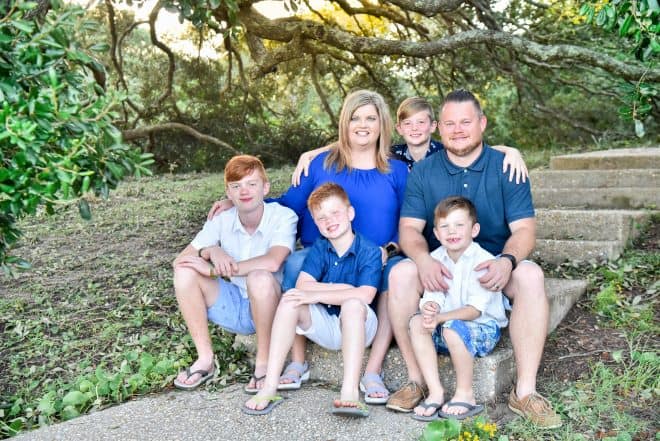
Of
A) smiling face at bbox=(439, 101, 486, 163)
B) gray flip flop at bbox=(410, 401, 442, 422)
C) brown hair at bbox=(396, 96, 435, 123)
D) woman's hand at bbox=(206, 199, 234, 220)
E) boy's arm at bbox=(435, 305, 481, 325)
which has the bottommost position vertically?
gray flip flop at bbox=(410, 401, 442, 422)

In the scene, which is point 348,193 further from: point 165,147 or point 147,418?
point 165,147

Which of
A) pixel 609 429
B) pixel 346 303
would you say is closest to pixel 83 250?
pixel 346 303

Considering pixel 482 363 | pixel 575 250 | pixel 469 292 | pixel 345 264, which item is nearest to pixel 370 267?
pixel 345 264

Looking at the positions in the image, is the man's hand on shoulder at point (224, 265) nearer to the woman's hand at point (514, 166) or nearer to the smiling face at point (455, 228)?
the smiling face at point (455, 228)

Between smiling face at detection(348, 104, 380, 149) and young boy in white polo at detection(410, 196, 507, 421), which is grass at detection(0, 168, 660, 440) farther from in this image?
smiling face at detection(348, 104, 380, 149)

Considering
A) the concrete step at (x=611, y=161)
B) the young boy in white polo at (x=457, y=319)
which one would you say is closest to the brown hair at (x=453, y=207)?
the young boy in white polo at (x=457, y=319)

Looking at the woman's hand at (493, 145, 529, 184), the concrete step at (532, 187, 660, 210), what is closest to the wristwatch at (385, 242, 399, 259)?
the woman's hand at (493, 145, 529, 184)

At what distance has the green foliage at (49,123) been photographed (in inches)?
84.8

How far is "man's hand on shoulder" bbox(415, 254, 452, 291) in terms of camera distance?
3.45m

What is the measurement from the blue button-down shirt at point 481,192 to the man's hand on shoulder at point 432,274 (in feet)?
1.14

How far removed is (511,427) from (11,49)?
245cm

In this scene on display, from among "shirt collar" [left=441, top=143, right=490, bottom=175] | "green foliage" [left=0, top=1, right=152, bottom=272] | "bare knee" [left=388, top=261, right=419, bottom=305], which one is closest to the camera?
"green foliage" [left=0, top=1, right=152, bottom=272]

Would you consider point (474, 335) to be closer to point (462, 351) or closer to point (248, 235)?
point (462, 351)

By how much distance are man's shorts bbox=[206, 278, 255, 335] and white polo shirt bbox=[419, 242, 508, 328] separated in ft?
3.25
